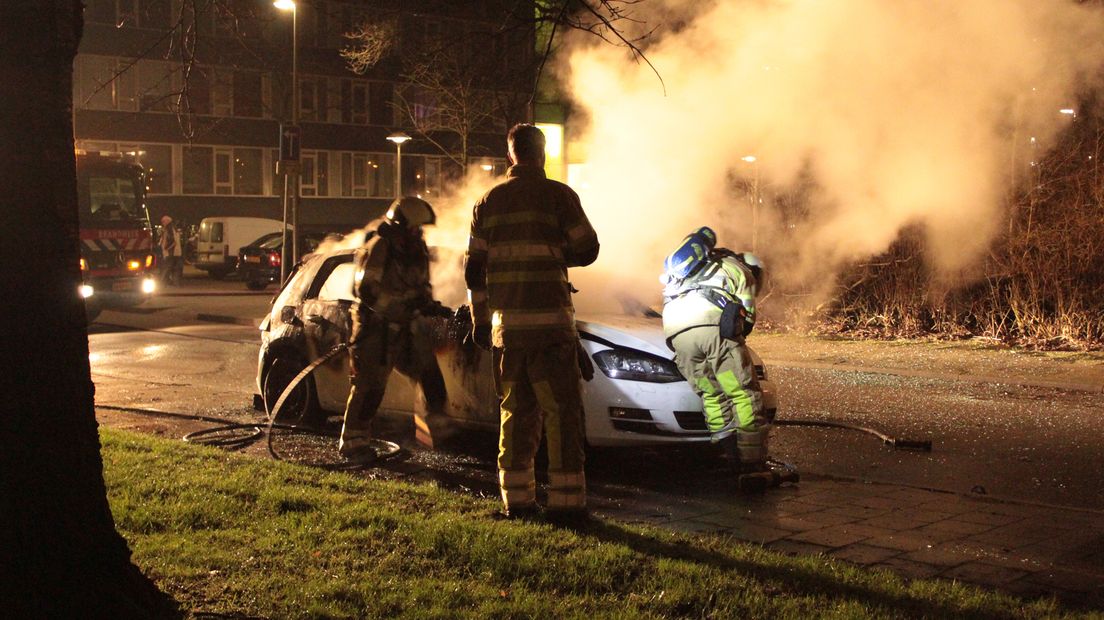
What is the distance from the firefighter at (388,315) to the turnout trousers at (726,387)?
180 centimetres

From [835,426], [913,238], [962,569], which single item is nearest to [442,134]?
[913,238]

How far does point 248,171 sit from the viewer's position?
51344 millimetres

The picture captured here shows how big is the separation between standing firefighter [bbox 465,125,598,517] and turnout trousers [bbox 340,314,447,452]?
6.28 ft

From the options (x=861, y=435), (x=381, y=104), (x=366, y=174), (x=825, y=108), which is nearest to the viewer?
(x=861, y=435)

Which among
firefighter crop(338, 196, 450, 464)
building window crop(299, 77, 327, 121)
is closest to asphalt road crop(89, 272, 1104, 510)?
firefighter crop(338, 196, 450, 464)

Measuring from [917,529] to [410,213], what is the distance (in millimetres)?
3764

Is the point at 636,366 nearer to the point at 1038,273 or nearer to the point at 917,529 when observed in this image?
the point at 917,529

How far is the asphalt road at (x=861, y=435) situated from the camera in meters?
7.05

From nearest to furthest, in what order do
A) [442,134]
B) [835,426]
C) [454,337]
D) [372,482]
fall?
[372,482] → [454,337] → [835,426] → [442,134]

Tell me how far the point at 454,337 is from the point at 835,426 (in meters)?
3.17

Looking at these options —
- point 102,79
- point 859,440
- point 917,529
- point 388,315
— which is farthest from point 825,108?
point 102,79

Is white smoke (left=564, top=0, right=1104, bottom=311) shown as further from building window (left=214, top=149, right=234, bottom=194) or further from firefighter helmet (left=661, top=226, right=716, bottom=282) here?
building window (left=214, top=149, right=234, bottom=194)

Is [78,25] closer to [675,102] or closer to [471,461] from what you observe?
[471,461]

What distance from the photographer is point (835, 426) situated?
28.8ft
